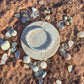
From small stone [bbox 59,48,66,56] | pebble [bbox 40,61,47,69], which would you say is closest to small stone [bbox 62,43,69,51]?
small stone [bbox 59,48,66,56]

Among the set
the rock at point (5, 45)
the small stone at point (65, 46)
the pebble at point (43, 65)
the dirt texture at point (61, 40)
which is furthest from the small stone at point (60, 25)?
the rock at point (5, 45)

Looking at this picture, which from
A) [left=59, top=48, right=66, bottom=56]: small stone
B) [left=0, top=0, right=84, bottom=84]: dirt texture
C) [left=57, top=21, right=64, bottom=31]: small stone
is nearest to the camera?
[left=0, top=0, right=84, bottom=84]: dirt texture

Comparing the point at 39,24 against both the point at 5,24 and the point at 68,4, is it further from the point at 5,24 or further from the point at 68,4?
the point at 68,4

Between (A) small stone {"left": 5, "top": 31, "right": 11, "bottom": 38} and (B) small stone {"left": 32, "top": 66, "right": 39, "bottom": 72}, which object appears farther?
(A) small stone {"left": 5, "top": 31, "right": 11, "bottom": 38}

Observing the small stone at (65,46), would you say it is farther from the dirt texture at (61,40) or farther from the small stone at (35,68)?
the small stone at (35,68)

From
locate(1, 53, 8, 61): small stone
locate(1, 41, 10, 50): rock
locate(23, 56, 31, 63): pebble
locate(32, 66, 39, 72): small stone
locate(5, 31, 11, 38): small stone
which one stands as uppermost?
locate(5, 31, 11, 38): small stone

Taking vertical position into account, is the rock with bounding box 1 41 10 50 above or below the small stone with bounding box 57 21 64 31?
below

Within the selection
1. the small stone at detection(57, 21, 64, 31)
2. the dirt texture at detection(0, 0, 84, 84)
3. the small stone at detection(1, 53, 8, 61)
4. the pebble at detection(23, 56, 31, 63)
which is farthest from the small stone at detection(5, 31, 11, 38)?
the small stone at detection(57, 21, 64, 31)

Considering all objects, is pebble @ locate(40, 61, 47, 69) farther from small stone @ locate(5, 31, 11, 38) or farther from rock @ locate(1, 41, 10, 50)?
small stone @ locate(5, 31, 11, 38)

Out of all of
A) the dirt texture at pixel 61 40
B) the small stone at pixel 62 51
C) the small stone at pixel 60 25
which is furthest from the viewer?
the small stone at pixel 60 25

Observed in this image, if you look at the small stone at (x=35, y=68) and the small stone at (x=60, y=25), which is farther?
the small stone at (x=60, y=25)

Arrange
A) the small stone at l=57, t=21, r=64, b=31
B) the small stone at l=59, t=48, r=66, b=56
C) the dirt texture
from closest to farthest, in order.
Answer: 1. the dirt texture
2. the small stone at l=59, t=48, r=66, b=56
3. the small stone at l=57, t=21, r=64, b=31
